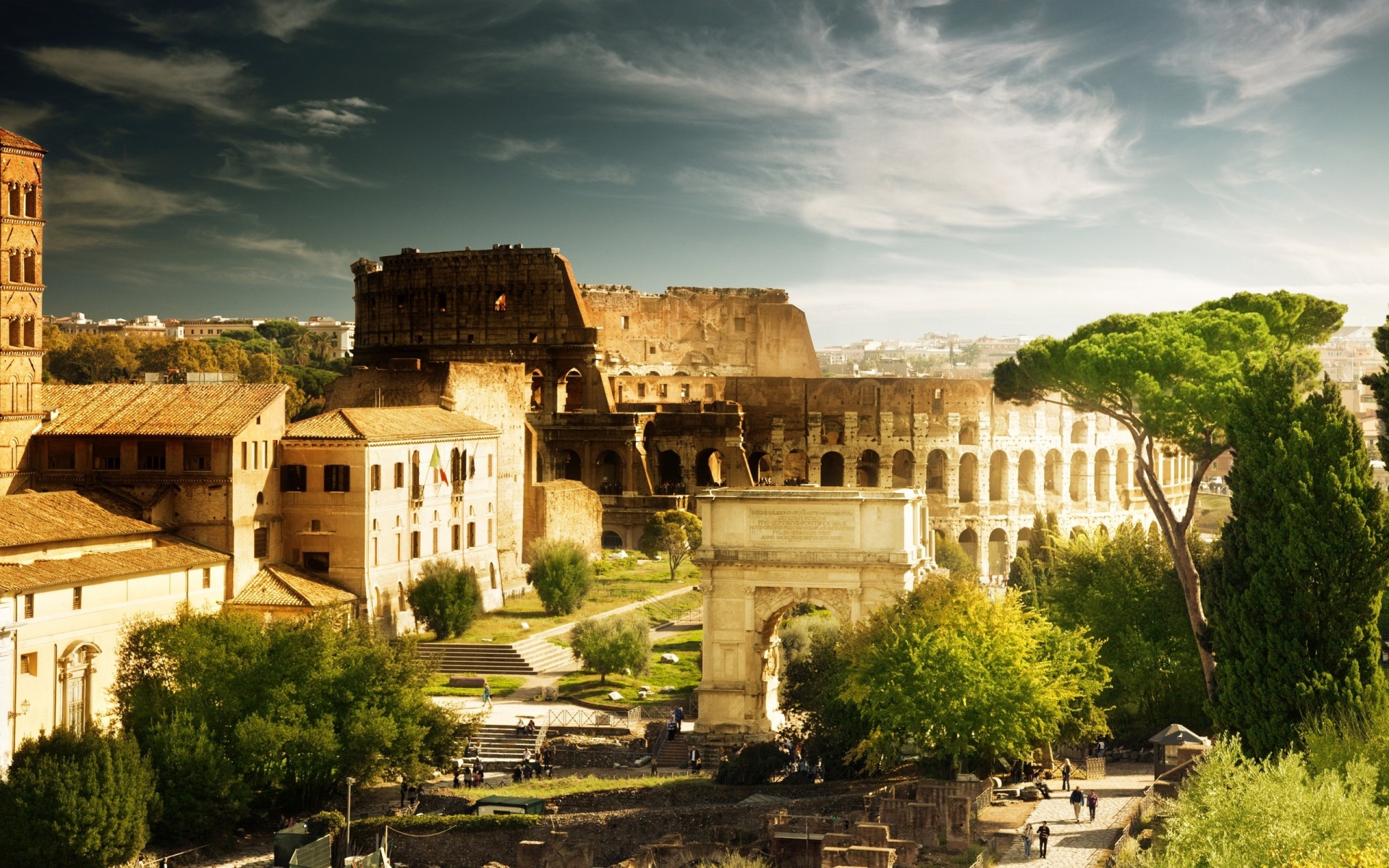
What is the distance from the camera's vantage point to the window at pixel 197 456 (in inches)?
1716

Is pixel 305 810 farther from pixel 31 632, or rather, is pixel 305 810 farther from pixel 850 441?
pixel 850 441

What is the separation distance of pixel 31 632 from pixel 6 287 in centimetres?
1119

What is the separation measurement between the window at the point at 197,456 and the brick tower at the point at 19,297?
173 inches

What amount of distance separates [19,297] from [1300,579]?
108ft

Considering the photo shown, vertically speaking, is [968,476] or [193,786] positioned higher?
[968,476]

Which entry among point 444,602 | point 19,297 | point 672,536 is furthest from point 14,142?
point 672,536

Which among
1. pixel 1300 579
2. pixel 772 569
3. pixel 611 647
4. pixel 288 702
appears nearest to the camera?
pixel 1300 579

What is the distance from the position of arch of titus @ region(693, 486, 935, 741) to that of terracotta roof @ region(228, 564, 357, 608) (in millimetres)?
10507

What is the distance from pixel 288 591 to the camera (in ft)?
143

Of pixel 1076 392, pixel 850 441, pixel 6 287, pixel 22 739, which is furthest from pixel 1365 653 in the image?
pixel 850 441

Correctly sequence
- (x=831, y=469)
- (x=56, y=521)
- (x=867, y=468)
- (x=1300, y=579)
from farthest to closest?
(x=831, y=469) → (x=867, y=468) → (x=56, y=521) → (x=1300, y=579)

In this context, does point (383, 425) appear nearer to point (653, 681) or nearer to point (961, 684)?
point (653, 681)

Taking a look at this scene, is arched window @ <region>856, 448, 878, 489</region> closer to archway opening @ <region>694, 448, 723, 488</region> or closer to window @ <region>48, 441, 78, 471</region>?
archway opening @ <region>694, 448, 723, 488</region>

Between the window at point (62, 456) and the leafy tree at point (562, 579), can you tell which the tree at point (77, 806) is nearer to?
the window at point (62, 456)
